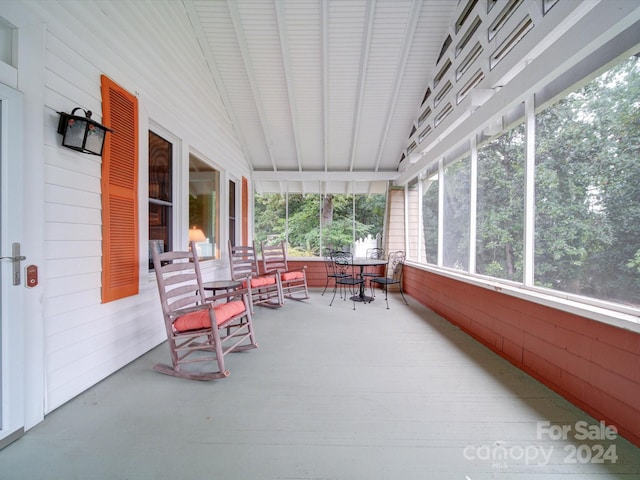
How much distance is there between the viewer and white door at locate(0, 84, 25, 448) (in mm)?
1548

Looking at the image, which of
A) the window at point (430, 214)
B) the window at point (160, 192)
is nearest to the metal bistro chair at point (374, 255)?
the window at point (430, 214)

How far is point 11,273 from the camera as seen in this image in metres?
1.58

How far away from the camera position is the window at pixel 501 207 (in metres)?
2.72

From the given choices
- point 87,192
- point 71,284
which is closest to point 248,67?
point 87,192

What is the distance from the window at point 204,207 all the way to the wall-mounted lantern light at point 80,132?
5.76 ft

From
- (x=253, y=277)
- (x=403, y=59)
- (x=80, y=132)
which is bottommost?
(x=253, y=277)

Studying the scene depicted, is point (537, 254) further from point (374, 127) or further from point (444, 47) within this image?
point (374, 127)

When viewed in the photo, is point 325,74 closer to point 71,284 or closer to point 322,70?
point 322,70

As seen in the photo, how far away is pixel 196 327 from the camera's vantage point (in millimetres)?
2344

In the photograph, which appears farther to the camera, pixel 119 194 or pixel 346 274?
pixel 346 274

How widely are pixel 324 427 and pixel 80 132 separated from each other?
2.52 meters

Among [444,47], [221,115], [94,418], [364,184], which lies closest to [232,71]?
[221,115]

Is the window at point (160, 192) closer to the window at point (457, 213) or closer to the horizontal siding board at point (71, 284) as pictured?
the horizontal siding board at point (71, 284)

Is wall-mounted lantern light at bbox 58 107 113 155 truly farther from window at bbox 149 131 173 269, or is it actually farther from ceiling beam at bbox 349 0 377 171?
ceiling beam at bbox 349 0 377 171
